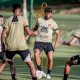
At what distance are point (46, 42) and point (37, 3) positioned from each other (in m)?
45.8

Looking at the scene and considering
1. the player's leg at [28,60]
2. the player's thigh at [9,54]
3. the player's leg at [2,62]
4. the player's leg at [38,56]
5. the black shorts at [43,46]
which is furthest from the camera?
the black shorts at [43,46]

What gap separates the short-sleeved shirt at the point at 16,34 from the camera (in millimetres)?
11461

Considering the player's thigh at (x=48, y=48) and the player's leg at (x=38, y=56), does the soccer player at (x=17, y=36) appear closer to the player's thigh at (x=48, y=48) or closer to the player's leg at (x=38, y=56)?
the player's leg at (x=38, y=56)

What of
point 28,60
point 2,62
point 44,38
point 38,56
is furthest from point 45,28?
point 28,60

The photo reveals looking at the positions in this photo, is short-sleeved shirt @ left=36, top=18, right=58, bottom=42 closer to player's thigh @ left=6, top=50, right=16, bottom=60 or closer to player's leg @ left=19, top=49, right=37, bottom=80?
player's thigh @ left=6, top=50, right=16, bottom=60

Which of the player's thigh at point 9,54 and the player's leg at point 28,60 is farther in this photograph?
the player's thigh at point 9,54

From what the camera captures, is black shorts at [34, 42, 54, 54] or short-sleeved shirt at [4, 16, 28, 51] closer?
short-sleeved shirt at [4, 16, 28, 51]

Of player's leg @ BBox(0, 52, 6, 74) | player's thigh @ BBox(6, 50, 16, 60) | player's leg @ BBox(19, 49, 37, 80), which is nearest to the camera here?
player's leg @ BBox(19, 49, 37, 80)

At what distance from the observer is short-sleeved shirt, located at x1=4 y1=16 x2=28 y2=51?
1146cm

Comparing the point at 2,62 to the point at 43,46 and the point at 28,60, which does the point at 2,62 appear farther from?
the point at 43,46

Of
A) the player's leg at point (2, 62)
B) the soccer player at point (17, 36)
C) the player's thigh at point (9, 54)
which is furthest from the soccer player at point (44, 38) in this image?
the soccer player at point (17, 36)

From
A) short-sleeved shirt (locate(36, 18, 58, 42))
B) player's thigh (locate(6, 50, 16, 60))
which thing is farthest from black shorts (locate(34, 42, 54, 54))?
player's thigh (locate(6, 50, 16, 60))

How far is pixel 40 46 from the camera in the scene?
13.1 m

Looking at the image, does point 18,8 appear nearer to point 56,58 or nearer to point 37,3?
point 56,58
